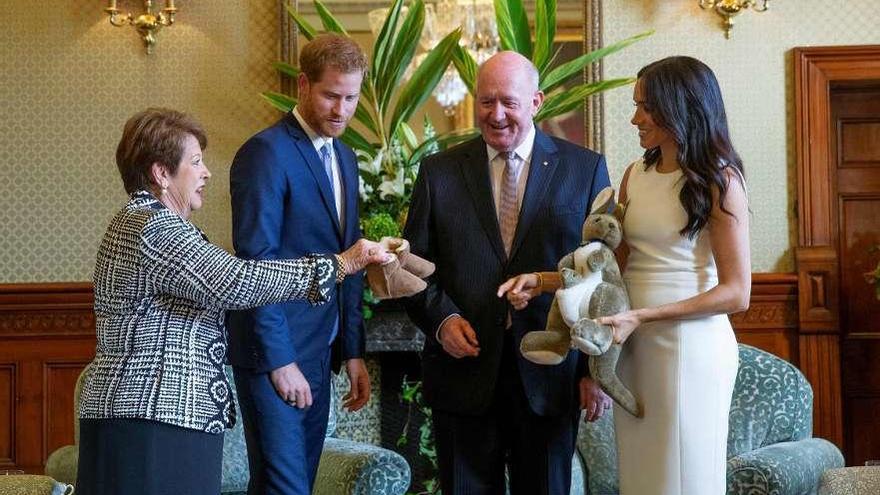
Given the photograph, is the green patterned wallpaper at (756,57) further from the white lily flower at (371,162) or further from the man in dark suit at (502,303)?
the man in dark suit at (502,303)

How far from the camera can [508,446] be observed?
284cm

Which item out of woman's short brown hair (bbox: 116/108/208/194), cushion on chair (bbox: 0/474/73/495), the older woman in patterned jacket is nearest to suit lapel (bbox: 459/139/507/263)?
the older woman in patterned jacket

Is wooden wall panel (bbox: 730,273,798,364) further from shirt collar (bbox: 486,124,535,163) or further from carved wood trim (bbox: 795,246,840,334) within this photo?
shirt collar (bbox: 486,124,535,163)

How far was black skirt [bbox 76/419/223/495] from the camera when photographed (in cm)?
229

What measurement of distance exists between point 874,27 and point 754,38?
0.54m

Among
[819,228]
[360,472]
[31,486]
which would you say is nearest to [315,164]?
[360,472]

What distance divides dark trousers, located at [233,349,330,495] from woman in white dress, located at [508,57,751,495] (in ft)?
2.35

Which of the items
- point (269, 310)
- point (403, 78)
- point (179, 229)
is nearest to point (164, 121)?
point (179, 229)

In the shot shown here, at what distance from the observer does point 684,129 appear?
8.14 feet

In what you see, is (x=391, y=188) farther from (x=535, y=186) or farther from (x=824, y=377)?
(x=824, y=377)

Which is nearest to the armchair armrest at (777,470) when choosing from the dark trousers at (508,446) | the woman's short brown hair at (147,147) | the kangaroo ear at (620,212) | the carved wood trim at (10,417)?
the dark trousers at (508,446)

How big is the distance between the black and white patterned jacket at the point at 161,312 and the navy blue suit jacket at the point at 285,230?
0.31 metres

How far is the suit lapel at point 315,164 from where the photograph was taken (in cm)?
280

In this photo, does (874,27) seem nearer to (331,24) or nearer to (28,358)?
(331,24)
